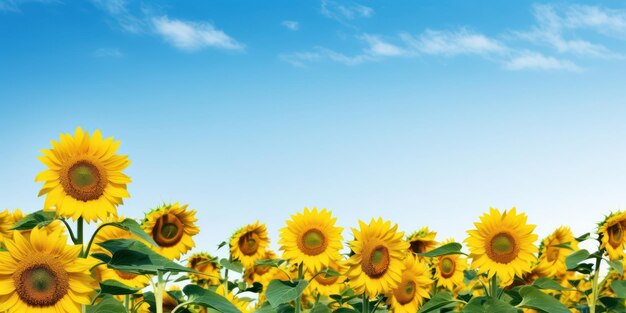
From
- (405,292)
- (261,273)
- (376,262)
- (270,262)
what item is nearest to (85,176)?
(376,262)

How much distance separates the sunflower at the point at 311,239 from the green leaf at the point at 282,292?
1.16 m

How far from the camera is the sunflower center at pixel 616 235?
22.1ft

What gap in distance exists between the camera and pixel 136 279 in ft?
19.6

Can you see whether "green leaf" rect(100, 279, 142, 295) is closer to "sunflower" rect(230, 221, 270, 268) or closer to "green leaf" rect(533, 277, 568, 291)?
"green leaf" rect(533, 277, 568, 291)

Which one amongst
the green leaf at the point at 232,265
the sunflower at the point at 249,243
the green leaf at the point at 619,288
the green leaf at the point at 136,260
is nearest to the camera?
the green leaf at the point at 136,260

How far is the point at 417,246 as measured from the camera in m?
7.49

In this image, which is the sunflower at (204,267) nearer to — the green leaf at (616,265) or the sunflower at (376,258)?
the sunflower at (376,258)

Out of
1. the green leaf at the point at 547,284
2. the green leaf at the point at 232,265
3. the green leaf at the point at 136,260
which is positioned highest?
the green leaf at the point at 232,265

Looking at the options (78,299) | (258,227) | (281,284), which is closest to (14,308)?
(78,299)

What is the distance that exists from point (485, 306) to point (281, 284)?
4.98 ft

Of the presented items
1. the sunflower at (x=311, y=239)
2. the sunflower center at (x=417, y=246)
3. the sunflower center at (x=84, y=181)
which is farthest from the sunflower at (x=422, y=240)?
→ the sunflower center at (x=84, y=181)

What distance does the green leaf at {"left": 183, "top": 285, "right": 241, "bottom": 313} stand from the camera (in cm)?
397

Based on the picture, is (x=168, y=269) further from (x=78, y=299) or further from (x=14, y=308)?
(x=14, y=308)

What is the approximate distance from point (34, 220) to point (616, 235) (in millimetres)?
5183
